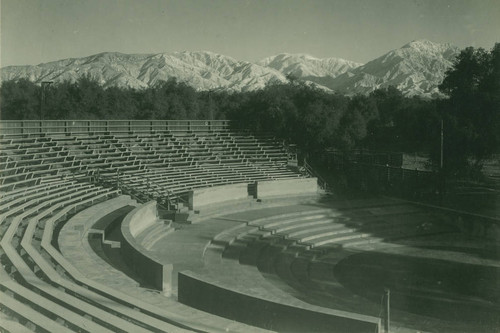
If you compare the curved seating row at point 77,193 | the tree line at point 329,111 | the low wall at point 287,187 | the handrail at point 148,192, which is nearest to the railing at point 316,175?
the low wall at point 287,187

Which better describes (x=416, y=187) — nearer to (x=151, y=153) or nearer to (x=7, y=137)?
(x=151, y=153)

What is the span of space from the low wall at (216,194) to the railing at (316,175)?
6016mm

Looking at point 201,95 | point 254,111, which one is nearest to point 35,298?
point 254,111

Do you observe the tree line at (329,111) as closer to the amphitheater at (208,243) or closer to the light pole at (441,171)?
the light pole at (441,171)

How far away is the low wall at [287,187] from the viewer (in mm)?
26172

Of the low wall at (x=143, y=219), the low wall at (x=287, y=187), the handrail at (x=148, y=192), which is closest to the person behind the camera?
the low wall at (x=143, y=219)

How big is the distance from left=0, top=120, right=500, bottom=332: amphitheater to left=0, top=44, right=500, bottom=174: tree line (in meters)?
3.25

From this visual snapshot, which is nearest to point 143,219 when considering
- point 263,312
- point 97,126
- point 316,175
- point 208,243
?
point 208,243

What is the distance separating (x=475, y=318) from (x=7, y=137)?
64.9 ft

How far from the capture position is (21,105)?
51.0 m

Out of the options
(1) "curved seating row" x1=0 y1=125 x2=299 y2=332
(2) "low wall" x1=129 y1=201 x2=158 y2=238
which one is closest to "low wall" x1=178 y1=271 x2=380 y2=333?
(1) "curved seating row" x1=0 y1=125 x2=299 y2=332

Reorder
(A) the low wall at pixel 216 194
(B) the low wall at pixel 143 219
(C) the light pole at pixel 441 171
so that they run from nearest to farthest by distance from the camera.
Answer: (B) the low wall at pixel 143 219, (A) the low wall at pixel 216 194, (C) the light pole at pixel 441 171

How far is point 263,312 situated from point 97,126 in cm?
2196

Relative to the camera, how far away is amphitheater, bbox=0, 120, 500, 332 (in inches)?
320
